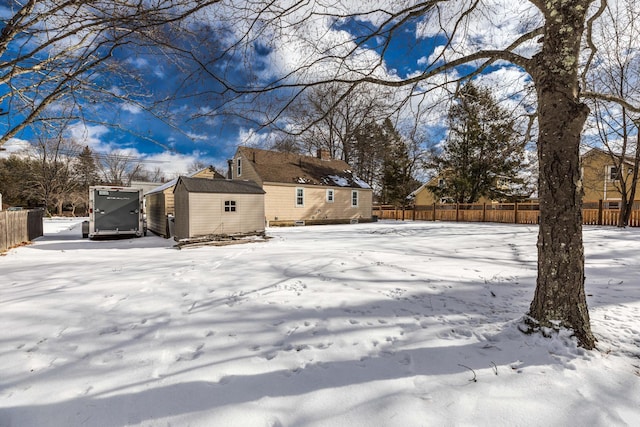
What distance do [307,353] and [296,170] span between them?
60.5 feet

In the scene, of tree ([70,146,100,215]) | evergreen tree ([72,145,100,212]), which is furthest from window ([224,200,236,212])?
evergreen tree ([72,145,100,212])

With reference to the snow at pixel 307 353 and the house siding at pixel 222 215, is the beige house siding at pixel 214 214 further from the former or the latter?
the snow at pixel 307 353

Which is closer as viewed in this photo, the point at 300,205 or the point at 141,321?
the point at 141,321

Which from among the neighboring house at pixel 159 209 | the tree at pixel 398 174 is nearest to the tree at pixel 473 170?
the tree at pixel 398 174

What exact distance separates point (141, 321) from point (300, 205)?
53.2 ft

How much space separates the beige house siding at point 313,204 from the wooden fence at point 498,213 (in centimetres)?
552

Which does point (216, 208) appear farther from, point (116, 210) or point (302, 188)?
point (302, 188)

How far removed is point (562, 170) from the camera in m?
2.40

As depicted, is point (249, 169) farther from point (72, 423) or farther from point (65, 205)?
point (65, 205)

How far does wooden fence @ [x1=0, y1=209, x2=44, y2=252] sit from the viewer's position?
8273mm

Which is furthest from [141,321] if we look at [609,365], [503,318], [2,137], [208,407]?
[2,137]

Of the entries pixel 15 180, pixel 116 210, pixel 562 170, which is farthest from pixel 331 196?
pixel 15 180

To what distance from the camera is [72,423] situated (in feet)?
5.50

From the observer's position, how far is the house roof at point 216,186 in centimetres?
972
